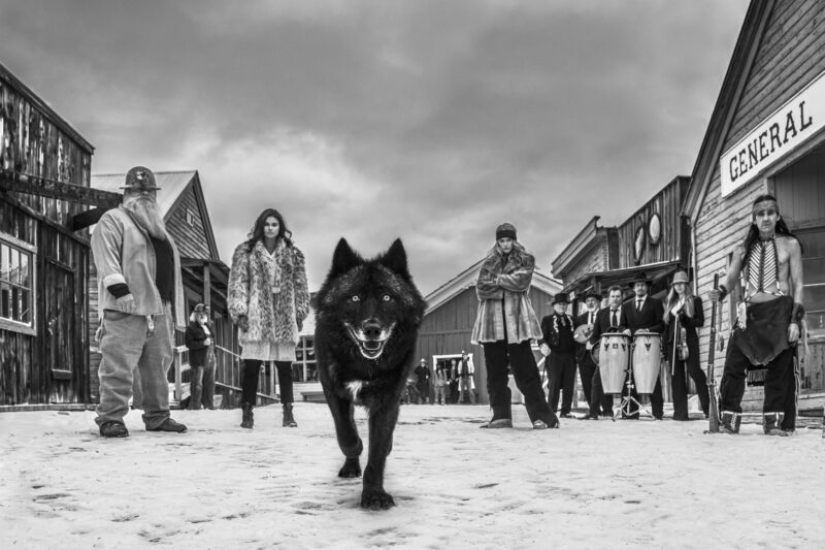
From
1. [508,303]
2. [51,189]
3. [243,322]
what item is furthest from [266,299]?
[51,189]

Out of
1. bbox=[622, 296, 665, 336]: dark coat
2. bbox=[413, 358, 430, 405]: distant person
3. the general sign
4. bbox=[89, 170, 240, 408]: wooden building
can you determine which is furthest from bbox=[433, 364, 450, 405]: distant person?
bbox=[622, 296, 665, 336]: dark coat

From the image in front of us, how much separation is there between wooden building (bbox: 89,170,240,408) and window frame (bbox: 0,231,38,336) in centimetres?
577

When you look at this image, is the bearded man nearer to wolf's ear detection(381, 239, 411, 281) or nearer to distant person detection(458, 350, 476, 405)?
wolf's ear detection(381, 239, 411, 281)

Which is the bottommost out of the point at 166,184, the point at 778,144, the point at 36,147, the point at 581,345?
the point at 581,345

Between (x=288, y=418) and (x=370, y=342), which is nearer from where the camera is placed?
(x=370, y=342)

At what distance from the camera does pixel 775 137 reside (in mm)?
13281

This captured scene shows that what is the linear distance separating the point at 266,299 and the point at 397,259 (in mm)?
4039

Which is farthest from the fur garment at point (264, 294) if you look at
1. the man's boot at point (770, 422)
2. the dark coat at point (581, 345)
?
the dark coat at point (581, 345)

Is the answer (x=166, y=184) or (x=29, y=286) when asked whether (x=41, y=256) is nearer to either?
(x=29, y=286)

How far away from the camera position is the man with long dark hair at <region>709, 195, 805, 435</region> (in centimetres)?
791

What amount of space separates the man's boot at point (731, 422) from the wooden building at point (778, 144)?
12.1ft

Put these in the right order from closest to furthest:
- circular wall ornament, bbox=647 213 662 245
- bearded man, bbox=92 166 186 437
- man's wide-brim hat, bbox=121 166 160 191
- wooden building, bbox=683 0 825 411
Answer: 1. bearded man, bbox=92 166 186 437
2. man's wide-brim hat, bbox=121 166 160 191
3. wooden building, bbox=683 0 825 411
4. circular wall ornament, bbox=647 213 662 245

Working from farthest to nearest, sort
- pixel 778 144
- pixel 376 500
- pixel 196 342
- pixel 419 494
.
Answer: pixel 196 342, pixel 778 144, pixel 419 494, pixel 376 500

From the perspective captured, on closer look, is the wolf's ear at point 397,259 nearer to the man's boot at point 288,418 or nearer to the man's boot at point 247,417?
the man's boot at point 247,417
